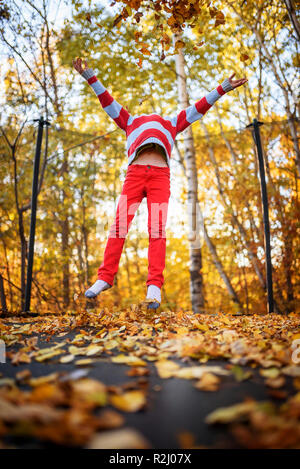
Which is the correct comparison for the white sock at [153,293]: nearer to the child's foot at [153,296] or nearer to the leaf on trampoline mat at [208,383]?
the child's foot at [153,296]

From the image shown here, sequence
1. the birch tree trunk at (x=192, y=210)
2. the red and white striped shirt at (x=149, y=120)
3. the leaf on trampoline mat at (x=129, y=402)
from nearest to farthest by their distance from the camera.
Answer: the leaf on trampoline mat at (x=129, y=402) < the red and white striped shirt at (x=149, y=120) < the birch tree trunk at (x=192, y=210)

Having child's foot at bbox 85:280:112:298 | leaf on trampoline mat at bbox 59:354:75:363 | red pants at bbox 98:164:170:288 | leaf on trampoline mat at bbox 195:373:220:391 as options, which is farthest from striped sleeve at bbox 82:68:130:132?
leaf on trampoline mat at bbox 195:373:220:391

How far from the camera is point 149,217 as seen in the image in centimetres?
251

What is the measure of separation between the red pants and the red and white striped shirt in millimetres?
177

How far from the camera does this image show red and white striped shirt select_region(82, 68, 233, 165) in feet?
8.20

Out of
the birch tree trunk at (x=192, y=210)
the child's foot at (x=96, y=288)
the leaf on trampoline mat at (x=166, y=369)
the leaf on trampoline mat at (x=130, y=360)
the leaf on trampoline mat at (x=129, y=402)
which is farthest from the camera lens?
the birch tree trunk at (x=192, y=210)

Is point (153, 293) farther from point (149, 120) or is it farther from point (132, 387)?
point (149, 120)

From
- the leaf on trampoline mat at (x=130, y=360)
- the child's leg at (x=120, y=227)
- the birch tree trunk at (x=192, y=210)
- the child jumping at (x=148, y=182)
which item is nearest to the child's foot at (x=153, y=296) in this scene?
the child jumping at (x=148, y=182)

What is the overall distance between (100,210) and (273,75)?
4439 mm

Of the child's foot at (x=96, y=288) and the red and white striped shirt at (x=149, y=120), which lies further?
the red and white striped shirt at (x=149, y=120)

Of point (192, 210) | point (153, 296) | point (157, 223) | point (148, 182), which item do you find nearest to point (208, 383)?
point (153, 296)

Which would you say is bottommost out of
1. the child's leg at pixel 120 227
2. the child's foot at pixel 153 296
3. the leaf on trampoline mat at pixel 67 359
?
the leaf on trampoline mat at pixel 67 359

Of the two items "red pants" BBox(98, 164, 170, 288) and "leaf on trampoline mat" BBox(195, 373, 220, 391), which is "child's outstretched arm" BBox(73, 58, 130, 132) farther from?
"leaf on trampoline mat" BBox(195, 373, 220, 391)

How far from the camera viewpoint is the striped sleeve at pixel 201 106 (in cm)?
254
